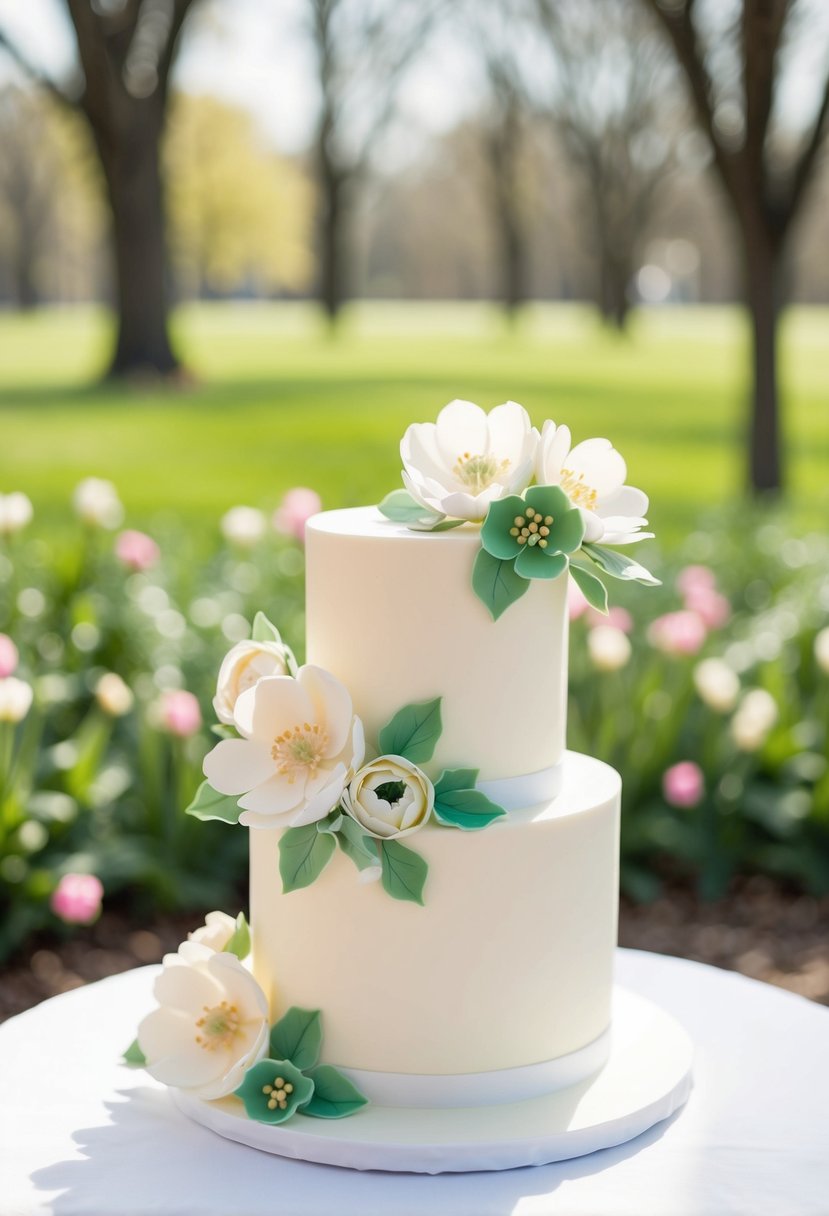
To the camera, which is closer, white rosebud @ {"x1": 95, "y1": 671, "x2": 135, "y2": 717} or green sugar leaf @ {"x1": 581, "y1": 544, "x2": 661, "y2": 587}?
green sugar leaf @ {"x1": 581, "y1": 544, "x2": 661, "y2": 587}

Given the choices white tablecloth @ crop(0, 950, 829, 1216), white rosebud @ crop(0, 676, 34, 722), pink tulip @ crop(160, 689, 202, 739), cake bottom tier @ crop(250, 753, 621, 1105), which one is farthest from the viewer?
pink tulip @ crop(160, 689, 202, 739)

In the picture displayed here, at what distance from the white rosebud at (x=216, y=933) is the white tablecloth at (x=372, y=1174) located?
21 cm

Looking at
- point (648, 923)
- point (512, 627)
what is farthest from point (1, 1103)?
point (648, 923)

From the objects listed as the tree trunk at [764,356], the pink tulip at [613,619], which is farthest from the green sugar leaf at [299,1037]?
the tree trunk at [764,356]

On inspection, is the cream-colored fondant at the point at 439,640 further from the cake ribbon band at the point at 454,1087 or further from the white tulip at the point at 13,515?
the white tulip at the point at 13,515

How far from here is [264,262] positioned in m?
37.1

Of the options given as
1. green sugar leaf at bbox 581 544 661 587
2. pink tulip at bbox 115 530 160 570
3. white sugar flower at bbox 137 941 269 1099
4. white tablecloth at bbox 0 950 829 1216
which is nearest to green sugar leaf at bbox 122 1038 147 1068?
white tablecloth at bbox 0 950 829 1216

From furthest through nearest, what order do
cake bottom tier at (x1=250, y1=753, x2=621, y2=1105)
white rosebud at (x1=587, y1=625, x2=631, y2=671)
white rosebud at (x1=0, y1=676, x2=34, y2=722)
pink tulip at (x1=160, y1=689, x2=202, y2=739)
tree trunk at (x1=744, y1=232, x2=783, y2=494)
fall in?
tree trunk at (x1=744, y1=232, x2=783, y2=494) → white rosebud at (x1=587, y1=625, x2=631, y2=671) → pink tulip at (x1=160, y1=689, x2=202, y2=739) → white rosebud at (x1=0, y1=676, x2=34, y2=722) → cake bottom tier at (x1=250, y1=753, x2=621, y2=1105)

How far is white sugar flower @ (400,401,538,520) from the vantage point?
181 centimetres

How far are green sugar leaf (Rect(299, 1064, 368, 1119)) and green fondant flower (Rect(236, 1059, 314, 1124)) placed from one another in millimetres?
13

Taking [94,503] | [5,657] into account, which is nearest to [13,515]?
[94,503]

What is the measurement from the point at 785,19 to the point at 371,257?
53518 millimetres

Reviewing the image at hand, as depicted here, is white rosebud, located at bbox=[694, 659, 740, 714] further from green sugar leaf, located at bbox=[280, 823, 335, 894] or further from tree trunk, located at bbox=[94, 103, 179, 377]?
tree trunk, located at bbox=[94, 103, 179, 377]

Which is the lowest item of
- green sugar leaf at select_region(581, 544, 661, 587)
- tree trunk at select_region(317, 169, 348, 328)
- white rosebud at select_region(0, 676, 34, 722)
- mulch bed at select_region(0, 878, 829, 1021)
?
mulch bed at select_region(0, 878, 829, 1021)
